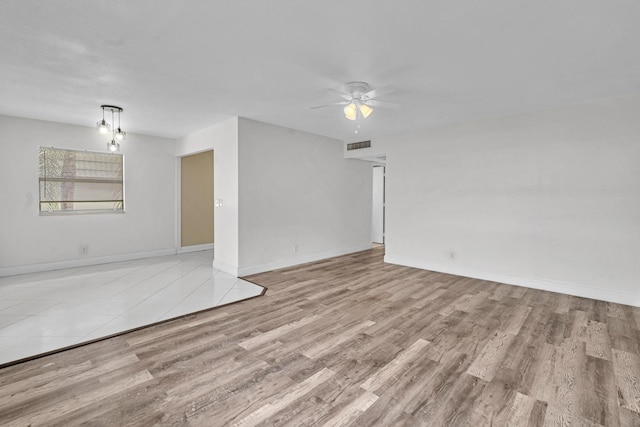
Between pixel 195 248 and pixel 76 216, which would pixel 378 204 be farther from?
pixel 76 216

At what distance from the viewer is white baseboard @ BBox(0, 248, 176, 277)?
467 centimetres

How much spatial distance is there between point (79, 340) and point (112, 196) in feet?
12.7

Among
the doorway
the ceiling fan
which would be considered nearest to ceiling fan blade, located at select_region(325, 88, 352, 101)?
the ceiling fan

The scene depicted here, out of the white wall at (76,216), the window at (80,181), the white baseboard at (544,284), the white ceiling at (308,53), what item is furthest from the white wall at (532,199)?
the window at (80,181)

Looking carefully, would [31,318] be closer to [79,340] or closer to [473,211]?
[79,340]

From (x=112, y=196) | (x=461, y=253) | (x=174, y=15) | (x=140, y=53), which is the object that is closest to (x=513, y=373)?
(x=461, y=253)

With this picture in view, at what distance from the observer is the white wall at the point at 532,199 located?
142 inches

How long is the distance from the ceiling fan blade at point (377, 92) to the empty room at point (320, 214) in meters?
0.03

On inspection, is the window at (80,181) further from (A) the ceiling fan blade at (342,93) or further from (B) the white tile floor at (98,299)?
(A) the ceiling fan blade at (342,93)

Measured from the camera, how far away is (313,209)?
5.80 m

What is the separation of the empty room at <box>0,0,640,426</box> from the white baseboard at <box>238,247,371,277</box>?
1.8 inches

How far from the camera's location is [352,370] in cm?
217

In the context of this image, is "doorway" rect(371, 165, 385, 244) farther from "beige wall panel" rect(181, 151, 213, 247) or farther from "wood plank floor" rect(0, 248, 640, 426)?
"wood plank floor" rect(0, 248, 640, 426)

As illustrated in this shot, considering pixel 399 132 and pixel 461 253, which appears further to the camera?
pixel 399 132
